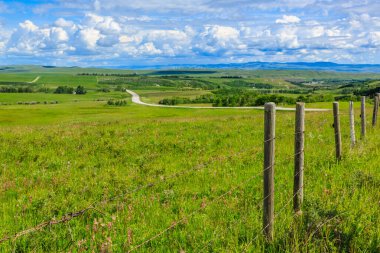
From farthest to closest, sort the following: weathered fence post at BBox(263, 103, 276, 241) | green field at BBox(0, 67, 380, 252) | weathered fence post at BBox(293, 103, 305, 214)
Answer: weathered fence post at BBox(293, 103, 305, 214), green field at BBox(0, 67, 380, 252), weathered fence post at BBox(263, 103, 276, 241)

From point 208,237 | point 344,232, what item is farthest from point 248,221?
point 344,232

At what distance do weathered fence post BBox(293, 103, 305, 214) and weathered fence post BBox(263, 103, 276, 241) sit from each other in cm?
105

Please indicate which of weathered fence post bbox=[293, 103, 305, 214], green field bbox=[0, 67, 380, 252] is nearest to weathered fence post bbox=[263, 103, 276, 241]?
green field bbox=[0, 67, 380, 252]

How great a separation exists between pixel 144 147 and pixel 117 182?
22.0 ft

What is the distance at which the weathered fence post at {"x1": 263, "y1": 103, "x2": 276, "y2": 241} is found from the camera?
5.20 metres

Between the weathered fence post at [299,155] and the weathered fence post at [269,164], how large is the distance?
1.05 m

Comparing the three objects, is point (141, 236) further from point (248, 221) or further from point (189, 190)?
point (189, 190)

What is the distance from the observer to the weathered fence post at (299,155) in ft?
20.8

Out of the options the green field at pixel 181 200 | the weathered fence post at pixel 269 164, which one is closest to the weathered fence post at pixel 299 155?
the green field at pixel 181 200

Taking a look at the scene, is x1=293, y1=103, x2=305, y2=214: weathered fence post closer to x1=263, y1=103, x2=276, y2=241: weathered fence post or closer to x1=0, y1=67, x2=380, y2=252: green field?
x1=0, y1=67, x2=380, y2=252: green field

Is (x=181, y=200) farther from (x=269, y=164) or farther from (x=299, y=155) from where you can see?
(x=269, y=164)

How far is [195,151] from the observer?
599 inches

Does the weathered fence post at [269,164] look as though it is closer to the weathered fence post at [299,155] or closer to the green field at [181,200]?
the green field at [181,200]

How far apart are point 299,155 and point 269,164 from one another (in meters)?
1.47
